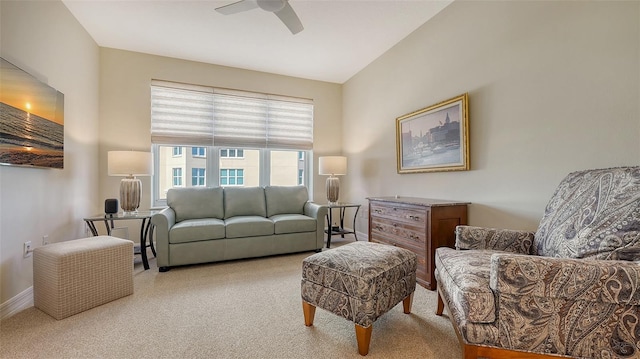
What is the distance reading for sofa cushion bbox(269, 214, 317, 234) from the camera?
3.25 metres

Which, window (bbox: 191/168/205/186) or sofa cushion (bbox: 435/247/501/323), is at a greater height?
window (bbox: 191/168/205/186)

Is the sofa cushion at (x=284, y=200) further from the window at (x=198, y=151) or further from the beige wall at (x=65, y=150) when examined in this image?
the beige wall at (x=65, y=150)

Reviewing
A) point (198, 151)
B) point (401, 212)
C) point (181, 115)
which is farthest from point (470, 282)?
point (181, 115)

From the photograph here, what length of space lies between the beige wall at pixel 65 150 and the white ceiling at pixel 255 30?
402 mm

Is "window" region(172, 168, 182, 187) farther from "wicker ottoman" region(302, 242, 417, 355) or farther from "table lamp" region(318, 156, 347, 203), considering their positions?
"wicker ottoman" region(302, 242, 417, 355)

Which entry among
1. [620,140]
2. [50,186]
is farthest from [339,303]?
[50,186]

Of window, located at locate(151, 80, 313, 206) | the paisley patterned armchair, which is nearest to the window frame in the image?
window, located at locate(151, 80, 313, 206)

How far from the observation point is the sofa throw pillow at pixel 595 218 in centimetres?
118

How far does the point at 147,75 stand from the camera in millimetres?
3600

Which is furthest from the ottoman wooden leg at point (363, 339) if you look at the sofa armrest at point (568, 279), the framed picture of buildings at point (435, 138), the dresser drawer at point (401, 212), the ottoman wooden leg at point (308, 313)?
the framed picture of buildings at point (435, 138)

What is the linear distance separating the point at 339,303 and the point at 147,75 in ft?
12.7

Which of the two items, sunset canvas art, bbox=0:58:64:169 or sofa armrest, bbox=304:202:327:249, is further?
sofa armrest, bbox=304:202:327:249

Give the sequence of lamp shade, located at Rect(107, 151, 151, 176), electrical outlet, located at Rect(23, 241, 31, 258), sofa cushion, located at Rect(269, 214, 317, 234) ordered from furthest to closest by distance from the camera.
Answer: sofa cushion, located at Rect(269, 214, 317, 234) < lamp shade, located at Rect(107, 151, 151, 176) < electrical outlet, located at Rect(23, 241, 31, 258)

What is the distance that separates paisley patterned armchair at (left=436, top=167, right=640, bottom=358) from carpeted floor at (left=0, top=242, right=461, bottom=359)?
44cm
